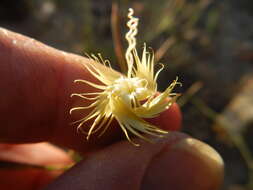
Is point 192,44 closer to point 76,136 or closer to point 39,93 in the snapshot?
point 76,136

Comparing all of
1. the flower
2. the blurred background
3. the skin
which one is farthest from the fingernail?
the blurred background

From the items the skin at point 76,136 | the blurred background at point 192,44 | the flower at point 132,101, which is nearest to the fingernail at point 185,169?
the skin at point 76,136

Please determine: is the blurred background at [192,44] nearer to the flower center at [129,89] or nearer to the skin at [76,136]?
the skin at [76,136]

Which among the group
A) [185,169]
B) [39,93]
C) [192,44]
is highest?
[192,44]

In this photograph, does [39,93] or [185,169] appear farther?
[39,93]

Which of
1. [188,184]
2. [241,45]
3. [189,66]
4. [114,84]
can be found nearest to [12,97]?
[114,84]

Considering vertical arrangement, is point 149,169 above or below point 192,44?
below

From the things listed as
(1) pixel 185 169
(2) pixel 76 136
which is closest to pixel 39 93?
(2) pixel 76 136
